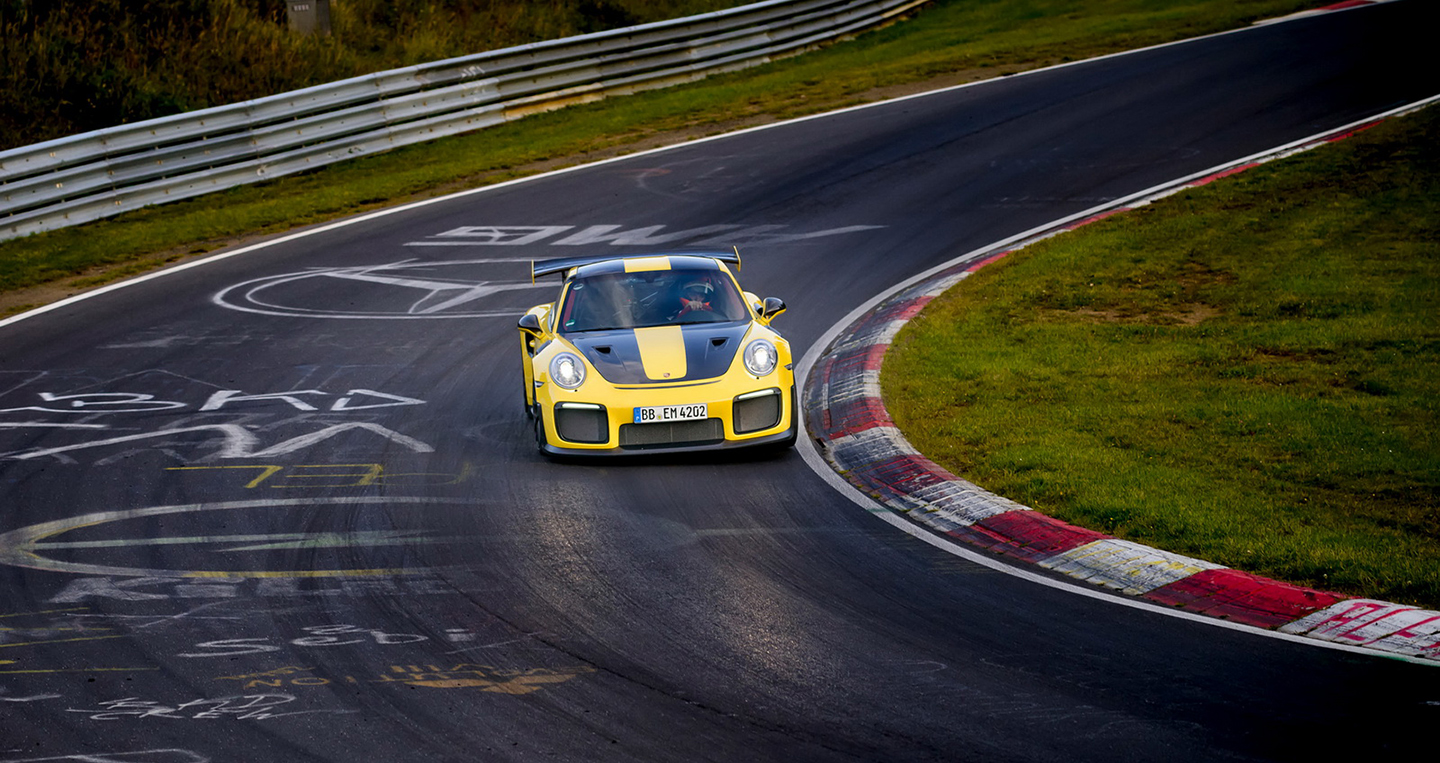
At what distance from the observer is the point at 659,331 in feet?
34.5

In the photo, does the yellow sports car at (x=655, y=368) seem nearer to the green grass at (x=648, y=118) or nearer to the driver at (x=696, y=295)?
the driver at (x=696, y=295)

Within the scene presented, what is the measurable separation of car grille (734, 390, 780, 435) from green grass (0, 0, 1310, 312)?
30.0 ft

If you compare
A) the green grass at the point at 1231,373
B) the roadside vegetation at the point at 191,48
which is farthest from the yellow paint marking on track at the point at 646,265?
the roadside vegetation at the point at 191,48

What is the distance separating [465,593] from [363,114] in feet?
53.4

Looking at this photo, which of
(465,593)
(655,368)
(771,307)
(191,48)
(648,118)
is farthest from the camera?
(648,118)

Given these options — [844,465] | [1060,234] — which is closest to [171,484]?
[844,465]

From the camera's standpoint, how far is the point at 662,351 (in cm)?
1017

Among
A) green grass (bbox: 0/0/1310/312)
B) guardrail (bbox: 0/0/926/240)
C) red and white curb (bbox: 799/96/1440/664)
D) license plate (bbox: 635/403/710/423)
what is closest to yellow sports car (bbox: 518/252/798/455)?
license plate (bbox: 635/403/710/423)

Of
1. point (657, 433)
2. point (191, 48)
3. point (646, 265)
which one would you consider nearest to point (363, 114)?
point (191, 48)

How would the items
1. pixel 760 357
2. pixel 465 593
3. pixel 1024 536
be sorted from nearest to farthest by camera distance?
Answer: 1. pixel 465 593
2. pixel 1024 536
3. pixel 760 357

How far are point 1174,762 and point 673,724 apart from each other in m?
1.96

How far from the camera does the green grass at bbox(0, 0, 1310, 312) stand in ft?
57.0

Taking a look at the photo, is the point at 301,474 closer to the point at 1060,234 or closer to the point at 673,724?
the point at 673,724

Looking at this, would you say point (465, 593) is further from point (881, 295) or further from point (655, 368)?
point (881, 295)
